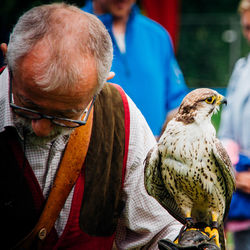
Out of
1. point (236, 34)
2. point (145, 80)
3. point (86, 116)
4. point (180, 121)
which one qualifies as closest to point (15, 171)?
point (86, 116)

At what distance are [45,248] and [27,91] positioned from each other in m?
0.80

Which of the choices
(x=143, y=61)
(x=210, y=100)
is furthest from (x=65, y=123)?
(x=143, y=61)

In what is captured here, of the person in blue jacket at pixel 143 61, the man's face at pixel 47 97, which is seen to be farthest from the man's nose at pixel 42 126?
the person in blue jacket at pixel 143 61

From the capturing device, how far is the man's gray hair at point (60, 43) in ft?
5.44

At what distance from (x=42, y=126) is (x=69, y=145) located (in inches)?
10.5

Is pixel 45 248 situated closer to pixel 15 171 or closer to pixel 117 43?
pixel 15 171

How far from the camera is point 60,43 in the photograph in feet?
5.49

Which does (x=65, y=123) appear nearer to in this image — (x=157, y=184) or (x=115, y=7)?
(x=157, y=184)

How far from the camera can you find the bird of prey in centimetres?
182

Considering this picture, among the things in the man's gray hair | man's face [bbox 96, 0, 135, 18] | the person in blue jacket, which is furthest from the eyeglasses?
man's face [bbox 96, 0, 135, 18]

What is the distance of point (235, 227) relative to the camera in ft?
12.6

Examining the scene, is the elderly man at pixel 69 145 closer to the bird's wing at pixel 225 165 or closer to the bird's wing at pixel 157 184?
the bird's wing at pixel 157 184

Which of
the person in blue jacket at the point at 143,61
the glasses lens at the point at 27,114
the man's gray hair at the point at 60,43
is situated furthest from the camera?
the person in blue jacket at the point at 143,61

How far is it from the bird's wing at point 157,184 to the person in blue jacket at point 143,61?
4.75 ft
